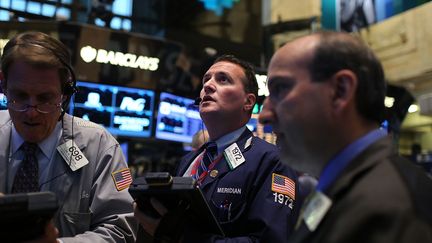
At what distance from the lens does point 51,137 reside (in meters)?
2.17

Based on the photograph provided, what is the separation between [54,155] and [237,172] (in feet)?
2.93

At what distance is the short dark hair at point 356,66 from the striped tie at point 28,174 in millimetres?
1363

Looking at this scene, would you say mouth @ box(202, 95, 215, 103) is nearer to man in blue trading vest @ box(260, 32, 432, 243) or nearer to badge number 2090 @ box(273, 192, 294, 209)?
A: badge number 2090 @ box(273, 192, 294, 209)

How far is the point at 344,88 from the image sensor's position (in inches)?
51.6

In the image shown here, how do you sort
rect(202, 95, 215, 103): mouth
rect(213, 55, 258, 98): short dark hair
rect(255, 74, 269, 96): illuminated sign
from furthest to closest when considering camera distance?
rect(255, 74, 269, 96): illuminated sign → rect(213, 55, 258, 98): short dark hair → rect(202, 95, 215, 103): mouth

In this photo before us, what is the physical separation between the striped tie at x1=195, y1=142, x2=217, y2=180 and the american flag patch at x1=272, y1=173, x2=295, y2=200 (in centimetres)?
41

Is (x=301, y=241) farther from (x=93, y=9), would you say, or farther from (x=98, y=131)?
(x=93, y=9)

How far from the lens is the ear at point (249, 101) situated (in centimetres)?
277

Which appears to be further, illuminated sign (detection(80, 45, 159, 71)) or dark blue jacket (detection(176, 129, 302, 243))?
illuminated sign (detection(80, 45, 159, 71))

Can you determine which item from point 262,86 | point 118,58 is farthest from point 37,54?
point 118,58

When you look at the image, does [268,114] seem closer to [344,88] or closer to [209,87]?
[344,88]

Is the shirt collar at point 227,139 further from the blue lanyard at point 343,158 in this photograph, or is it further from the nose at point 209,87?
the blue lanyard at point 343,158

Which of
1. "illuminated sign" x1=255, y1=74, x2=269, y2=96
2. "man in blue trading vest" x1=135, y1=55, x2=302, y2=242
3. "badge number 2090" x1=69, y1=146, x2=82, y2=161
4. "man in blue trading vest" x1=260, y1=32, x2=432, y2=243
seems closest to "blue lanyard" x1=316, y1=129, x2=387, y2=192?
"man in blue trading vest" x1=260, y1=32, x2=432, y2=243

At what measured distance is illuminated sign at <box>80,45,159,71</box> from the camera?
788cm
